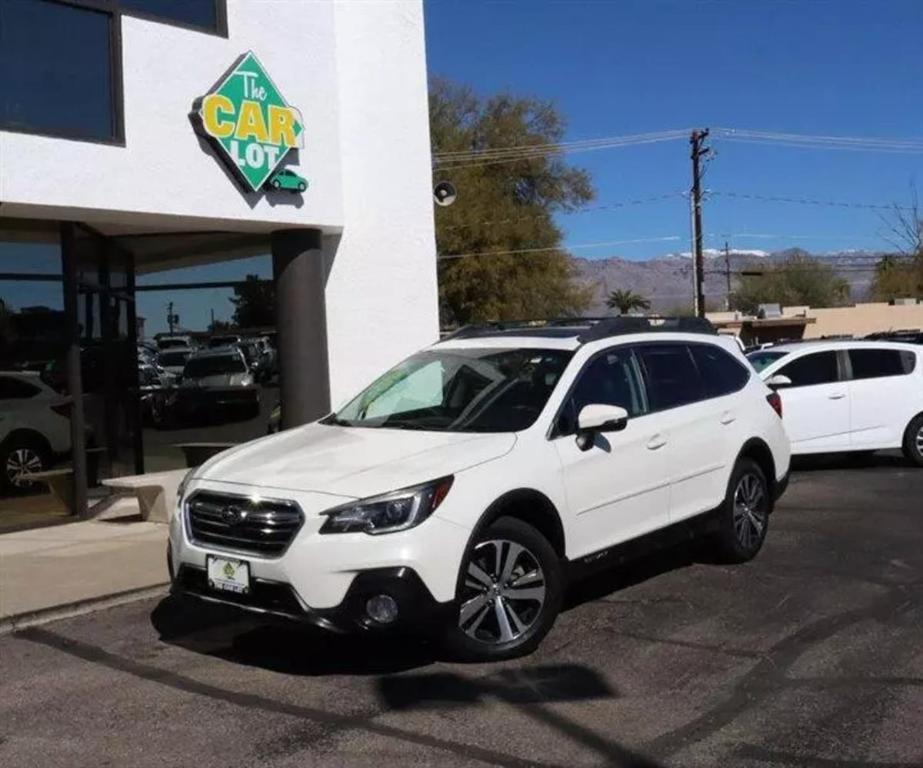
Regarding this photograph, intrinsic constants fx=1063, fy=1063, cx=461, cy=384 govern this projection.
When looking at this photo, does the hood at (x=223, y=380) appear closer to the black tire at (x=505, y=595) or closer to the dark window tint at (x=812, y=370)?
the dark window tint at (x=812, y=370)

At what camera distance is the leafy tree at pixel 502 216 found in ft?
134

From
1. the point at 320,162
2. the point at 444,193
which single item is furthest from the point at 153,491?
the point at 444,193

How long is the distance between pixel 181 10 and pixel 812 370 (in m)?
8.22

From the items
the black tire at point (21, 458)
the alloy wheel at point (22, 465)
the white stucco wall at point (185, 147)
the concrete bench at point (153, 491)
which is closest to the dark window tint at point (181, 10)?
the white stucco wall at point (185, 147)

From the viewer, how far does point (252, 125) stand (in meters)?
10.1

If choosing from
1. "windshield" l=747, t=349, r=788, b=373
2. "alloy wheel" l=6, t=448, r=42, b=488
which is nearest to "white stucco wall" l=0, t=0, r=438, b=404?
"alloy wheel" l=6, t=448, r=42, b=488

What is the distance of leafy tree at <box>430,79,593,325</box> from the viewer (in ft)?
134

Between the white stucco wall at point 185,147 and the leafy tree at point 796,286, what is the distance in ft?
250

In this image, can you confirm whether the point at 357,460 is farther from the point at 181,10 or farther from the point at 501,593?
the point at 181,10

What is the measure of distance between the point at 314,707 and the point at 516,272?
37.3 m

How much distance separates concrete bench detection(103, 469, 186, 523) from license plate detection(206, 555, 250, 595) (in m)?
4.72

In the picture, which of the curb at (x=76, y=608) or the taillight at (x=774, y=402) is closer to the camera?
the curb at (x=76, y=608)

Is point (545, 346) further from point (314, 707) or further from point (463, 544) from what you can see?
point (314, 707)

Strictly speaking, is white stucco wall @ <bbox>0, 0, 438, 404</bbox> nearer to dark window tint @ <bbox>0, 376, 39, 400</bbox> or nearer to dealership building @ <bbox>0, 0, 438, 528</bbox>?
dealership building @ <bbox>0, 0, 438, 528</bbox>
